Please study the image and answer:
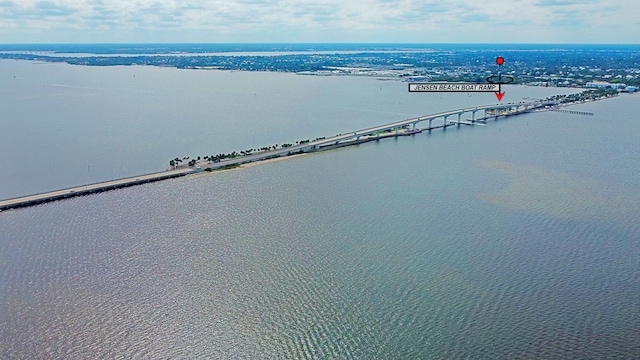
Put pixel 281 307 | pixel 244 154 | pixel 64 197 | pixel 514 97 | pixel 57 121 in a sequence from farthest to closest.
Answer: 1. pixel 514 97
2. pixel 57 121
3. pixel 244 154
4. pixel 64 197
5. pixel 281 307

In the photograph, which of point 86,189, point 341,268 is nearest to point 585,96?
point 341,268

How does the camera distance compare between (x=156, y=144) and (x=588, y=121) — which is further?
(x=588, y=121)

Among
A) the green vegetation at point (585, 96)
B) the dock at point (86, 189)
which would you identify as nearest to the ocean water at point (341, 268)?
the dock at point (86, 189)

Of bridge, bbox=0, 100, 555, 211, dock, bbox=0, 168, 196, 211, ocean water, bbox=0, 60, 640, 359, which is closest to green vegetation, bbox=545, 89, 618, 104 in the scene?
bridge, bbox=0, 100, 555, 211

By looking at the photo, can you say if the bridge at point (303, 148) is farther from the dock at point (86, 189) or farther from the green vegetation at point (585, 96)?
the green vegetation at point (585, 96)

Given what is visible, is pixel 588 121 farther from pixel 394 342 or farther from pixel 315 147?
pixel 394 342

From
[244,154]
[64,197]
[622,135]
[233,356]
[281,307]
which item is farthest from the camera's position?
[622,135]

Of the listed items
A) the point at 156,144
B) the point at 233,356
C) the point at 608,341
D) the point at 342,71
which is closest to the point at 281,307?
the point at 233,356
